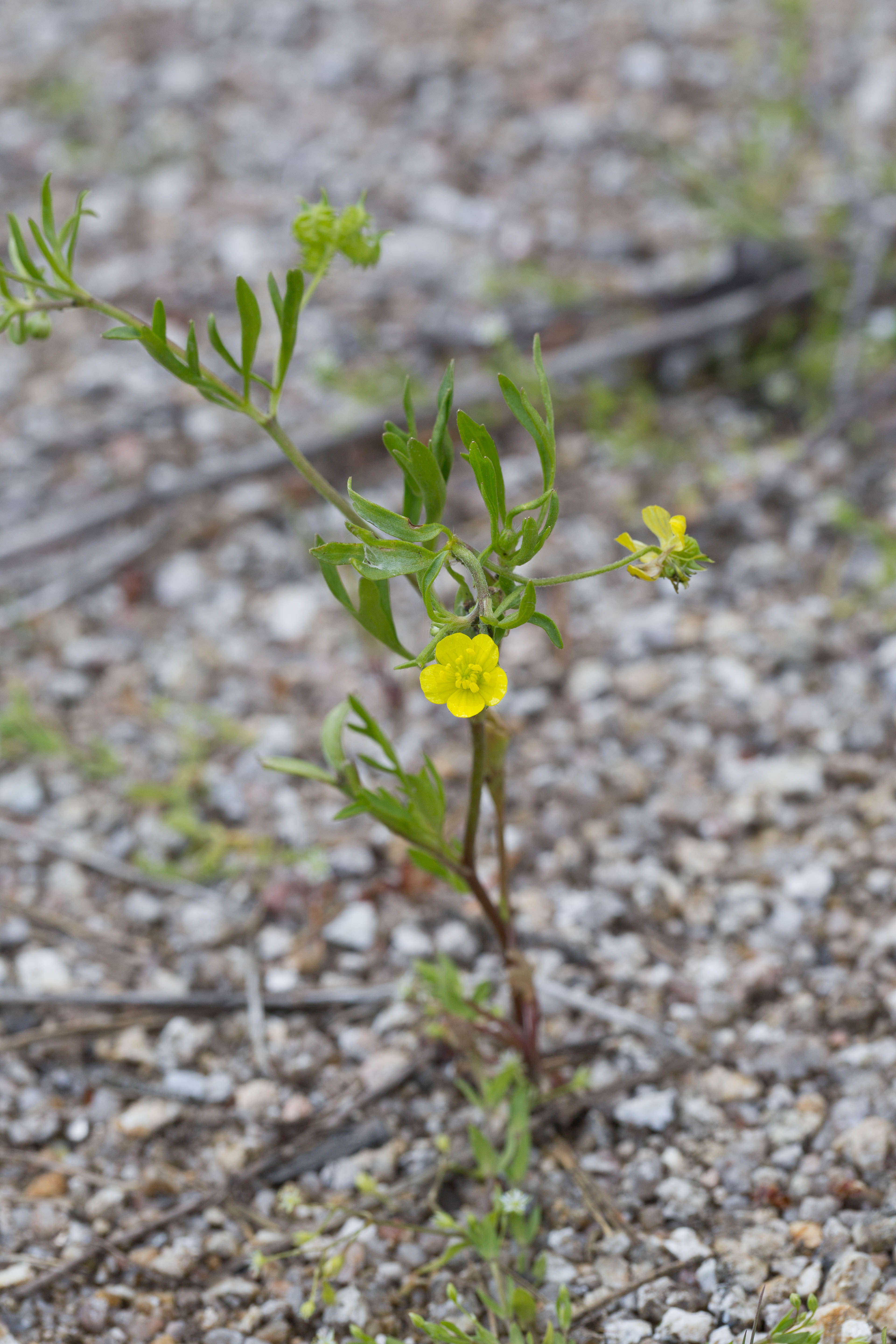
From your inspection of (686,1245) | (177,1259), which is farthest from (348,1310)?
(686,1245)

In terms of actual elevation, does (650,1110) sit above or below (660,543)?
below

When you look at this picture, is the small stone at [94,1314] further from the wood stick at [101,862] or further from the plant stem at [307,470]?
the plant stem at [307,470]

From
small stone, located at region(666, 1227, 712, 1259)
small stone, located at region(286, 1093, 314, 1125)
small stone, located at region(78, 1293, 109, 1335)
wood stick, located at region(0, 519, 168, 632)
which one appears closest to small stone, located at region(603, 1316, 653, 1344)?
small stone, located at region(666, 1227, 712, 1259)

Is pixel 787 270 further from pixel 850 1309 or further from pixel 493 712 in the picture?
pixel 850 1309

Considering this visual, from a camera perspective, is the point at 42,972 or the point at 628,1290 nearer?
the point at 628,1290

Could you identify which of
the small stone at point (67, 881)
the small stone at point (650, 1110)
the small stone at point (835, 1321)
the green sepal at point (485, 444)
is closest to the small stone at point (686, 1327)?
the small stone at point (835, 1321)

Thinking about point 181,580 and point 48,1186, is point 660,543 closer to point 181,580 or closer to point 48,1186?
point 48,1186

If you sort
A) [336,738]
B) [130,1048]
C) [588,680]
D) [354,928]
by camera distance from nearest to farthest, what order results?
[336,738]
[130,1048]
[354,928]
[588,680]
